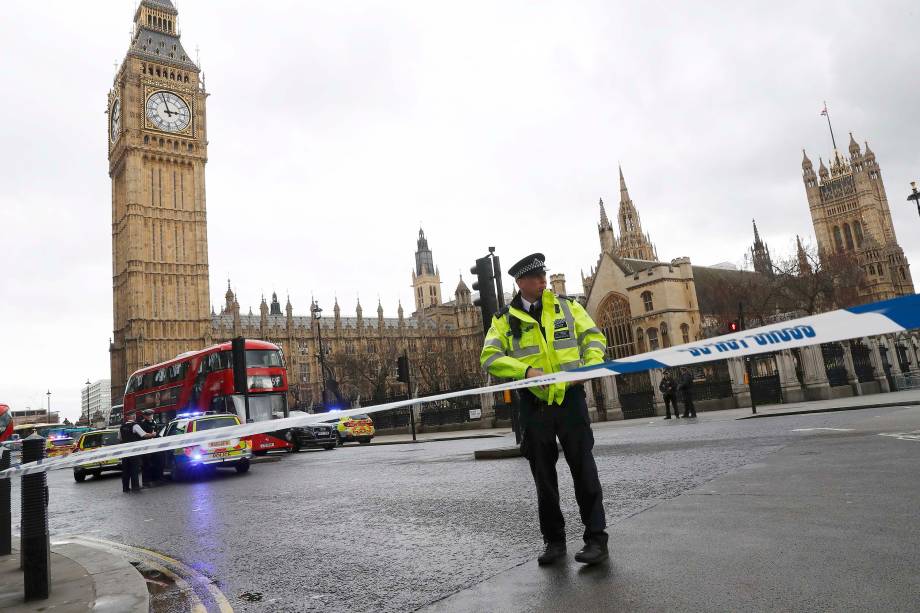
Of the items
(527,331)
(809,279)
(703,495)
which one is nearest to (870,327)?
(527,331)

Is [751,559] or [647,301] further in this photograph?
[647,301]

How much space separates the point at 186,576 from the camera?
180 inches

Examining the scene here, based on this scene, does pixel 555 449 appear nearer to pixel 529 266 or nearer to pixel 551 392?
pixel 551 392

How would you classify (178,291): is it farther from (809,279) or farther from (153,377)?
(809,279)

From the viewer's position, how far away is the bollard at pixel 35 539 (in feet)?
13.0

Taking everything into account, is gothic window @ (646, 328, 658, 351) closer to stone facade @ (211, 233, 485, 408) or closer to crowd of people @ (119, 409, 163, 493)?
stone facade @ (211, 233, 485, 408)

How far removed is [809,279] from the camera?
34.9 metres

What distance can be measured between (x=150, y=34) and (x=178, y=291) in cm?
3303

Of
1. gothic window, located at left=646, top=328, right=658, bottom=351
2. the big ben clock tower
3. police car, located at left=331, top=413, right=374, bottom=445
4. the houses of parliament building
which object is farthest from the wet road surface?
the big ben clock tower

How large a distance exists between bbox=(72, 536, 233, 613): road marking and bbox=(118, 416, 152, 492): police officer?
5.42 m

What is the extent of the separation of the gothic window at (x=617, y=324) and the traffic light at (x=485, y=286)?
3635cm

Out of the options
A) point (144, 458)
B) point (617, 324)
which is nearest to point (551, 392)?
point (144, 458)

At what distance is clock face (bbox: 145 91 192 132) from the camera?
7256cm

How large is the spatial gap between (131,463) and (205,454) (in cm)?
151
